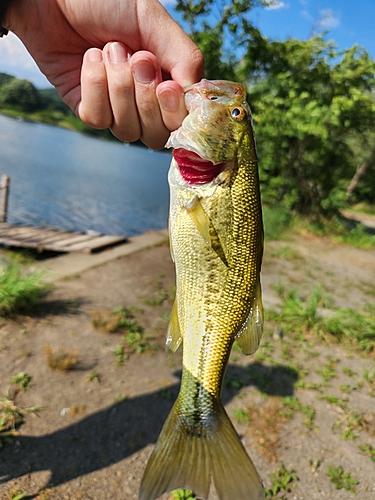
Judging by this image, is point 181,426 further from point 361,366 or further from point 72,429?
point 361,366

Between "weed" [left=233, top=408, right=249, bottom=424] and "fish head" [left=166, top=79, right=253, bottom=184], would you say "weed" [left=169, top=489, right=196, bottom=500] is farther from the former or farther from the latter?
"fish head" [left=166, top=79, right=253, bottom=184]

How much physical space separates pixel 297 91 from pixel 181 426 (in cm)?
1324

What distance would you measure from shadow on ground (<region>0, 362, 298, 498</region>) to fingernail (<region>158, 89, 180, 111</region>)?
300cm

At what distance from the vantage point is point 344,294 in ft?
28.0

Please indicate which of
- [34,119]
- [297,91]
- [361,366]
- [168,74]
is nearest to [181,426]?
[168,74]

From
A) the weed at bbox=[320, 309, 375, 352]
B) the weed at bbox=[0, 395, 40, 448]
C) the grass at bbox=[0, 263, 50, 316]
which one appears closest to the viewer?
the weed at bbox=[0, 395, 40, 448]

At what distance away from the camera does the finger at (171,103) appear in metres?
1.89

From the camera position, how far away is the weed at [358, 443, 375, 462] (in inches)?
151

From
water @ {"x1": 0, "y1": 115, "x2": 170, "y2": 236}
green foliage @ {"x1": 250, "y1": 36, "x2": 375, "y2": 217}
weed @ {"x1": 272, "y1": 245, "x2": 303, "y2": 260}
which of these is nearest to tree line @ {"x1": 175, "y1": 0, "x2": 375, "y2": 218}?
green foliage @ {"x1": 250, "y1": 36, "x2": 375, "y2": 217}

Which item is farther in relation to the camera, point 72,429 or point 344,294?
point 344,294

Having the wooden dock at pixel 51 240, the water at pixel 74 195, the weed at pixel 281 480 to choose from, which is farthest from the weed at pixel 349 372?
the water at pixel 74 195

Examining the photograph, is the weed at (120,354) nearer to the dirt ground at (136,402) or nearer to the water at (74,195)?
the dirt ground at (136,402)

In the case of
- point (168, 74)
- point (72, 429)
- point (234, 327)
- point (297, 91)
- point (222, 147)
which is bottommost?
point (72, 429)

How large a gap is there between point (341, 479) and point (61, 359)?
10.3ft
